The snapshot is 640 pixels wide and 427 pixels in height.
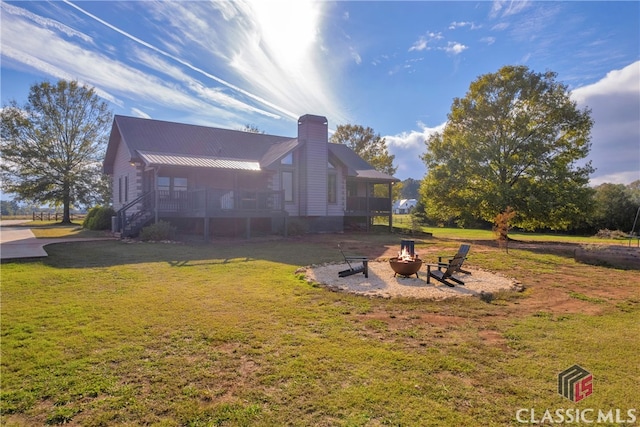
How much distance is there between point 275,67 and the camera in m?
15.0

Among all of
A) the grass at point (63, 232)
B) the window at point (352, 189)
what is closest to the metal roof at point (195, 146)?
the window at point (352, 189)

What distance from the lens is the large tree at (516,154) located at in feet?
65.6

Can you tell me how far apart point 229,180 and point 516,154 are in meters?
18.2

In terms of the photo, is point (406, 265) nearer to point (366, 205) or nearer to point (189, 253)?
point (189, 253)

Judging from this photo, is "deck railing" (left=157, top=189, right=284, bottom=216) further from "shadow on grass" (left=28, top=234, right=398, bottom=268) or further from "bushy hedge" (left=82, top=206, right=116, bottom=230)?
"bushy hedge" (left=82, top=206, right=116, bottom=230)

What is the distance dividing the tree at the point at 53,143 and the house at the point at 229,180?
10.2m

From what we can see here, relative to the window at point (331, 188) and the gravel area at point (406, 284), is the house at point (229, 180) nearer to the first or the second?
the window at point (331, 188)

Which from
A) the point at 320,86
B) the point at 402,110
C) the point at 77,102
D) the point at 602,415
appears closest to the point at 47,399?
the point at 602,415

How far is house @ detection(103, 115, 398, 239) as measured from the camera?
55.3 ft

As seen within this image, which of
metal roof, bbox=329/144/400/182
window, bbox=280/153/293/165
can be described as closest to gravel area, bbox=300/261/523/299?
window, bbox=280/153/293/165

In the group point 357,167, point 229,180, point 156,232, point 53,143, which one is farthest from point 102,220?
point 357,167

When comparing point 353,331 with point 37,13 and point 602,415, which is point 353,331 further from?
point 37,13

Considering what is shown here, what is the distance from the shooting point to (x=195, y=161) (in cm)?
1766

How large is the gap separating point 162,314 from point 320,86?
14.8 m
